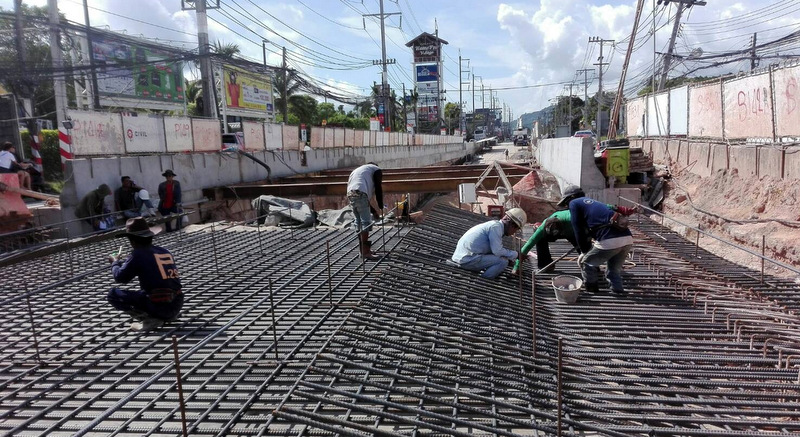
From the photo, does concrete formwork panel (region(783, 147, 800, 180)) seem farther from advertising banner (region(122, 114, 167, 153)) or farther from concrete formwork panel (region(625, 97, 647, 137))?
advertising banner (region(122, 114, 167, 153))

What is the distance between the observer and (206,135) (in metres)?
12.6

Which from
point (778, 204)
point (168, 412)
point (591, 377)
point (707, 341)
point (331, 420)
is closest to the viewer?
point (331, 420)

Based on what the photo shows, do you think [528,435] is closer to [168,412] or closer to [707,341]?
[168,412]

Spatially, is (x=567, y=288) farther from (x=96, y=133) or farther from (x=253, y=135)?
(x=253, y=135)

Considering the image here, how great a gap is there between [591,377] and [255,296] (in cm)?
315

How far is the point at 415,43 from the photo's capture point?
2987 inches

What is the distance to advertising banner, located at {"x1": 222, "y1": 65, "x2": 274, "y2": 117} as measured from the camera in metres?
26.9

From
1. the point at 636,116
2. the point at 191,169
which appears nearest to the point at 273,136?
the point at 191,169

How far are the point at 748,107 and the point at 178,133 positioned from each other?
12.2 m

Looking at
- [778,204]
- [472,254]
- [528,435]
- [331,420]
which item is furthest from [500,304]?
[778,204]

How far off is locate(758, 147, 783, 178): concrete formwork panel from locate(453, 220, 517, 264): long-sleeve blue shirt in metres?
5.76

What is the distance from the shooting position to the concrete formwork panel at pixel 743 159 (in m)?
9.18

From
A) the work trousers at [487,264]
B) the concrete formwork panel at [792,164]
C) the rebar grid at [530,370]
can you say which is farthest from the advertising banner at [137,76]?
the concrete formwork panel at [792,164]

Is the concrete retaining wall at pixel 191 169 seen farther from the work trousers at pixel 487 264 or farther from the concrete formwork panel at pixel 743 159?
the concrete formwork panel at pixel 743 159
